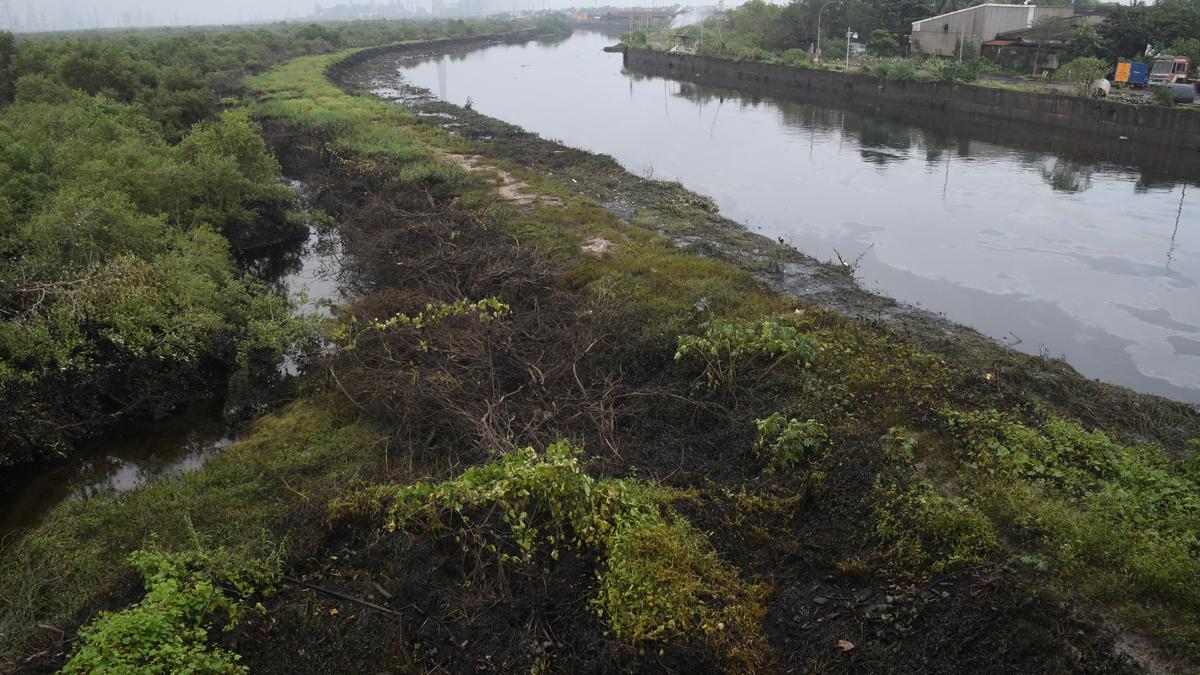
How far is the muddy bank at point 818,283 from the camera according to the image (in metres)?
8.92

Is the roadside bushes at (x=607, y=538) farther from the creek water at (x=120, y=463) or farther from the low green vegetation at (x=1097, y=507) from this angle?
the creek water at (x=120, y=463)

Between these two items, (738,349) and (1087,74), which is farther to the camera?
(1087,74)

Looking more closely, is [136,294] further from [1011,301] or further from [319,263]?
[1011,301]

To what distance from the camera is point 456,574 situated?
6.35m

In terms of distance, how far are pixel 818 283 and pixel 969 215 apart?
849 cm

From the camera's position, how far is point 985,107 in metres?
34.1

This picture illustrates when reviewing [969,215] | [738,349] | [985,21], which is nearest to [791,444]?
[738,349]

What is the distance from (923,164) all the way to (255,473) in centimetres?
2429

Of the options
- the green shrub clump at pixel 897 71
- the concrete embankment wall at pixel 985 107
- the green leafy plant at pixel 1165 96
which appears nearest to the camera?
the concrete embankment wall at pixel 985 107

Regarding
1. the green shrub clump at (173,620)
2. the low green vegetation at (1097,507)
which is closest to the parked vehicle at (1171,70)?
the low green vegetation at (1097,507)

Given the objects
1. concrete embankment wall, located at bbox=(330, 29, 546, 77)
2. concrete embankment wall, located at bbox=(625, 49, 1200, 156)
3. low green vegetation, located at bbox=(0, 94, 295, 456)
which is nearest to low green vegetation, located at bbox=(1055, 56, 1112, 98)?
concrete embankment wall, located at bbox=(625, 49, 1200, 156)

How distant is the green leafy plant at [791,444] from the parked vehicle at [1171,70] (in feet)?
109

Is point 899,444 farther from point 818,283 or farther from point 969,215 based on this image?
point 969,215

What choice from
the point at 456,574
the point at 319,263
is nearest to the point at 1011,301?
the point at 456,574
